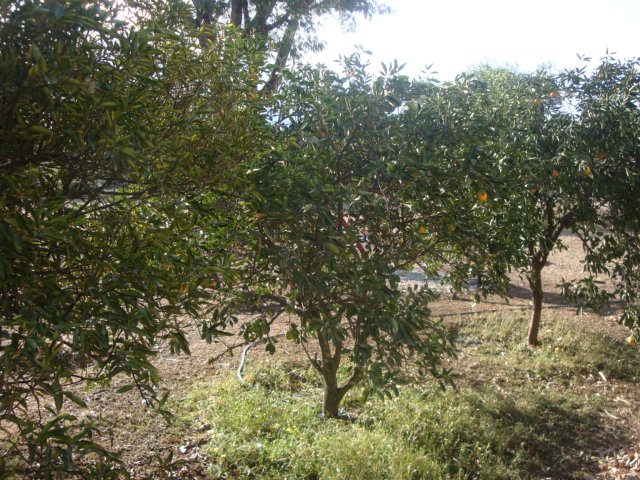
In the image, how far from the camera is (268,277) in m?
3.12

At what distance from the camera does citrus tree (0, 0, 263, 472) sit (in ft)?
4.99

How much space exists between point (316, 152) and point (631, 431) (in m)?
4.42

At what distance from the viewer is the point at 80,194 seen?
1.99 meters

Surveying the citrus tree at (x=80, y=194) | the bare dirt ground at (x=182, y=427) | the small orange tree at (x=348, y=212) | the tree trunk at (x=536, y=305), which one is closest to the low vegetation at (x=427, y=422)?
the bare dirt ground at (x=182, y=427)

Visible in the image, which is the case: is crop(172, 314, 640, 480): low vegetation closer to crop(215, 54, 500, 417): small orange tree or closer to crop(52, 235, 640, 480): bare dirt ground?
crop(52, 235, 640, 480): bare dirt ground

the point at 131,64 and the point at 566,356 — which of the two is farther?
the point at 566,356

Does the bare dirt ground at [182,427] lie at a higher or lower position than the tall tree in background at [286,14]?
lower

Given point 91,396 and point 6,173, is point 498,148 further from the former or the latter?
point 91,396

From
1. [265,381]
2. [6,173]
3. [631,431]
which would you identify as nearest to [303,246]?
[6,173]

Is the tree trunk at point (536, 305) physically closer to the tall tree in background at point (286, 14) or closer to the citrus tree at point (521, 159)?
the citrus tree at point (521, 159)

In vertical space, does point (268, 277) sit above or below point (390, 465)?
above

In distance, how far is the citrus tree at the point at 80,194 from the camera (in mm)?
1521

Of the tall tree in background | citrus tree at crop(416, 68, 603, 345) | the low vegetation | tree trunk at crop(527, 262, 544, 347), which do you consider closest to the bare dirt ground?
the low vegetation

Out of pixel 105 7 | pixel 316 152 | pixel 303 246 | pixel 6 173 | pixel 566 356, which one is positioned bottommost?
pixel 566 356
